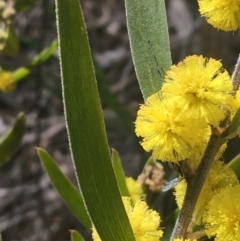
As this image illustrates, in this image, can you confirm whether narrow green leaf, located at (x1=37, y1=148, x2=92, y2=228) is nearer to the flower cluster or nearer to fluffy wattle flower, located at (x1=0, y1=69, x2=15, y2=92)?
the flower cluster

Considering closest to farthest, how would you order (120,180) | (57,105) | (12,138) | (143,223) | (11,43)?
(143,223) → (120,180) → (12,138) → (11,43) → (57,105)

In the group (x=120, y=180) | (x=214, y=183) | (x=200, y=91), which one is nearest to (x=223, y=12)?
(x=200, y=91)

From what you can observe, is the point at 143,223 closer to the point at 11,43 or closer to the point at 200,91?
the point at 200,91

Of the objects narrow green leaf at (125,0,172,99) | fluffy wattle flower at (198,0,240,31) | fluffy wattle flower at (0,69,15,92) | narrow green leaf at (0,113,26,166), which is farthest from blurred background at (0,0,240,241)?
fluffy wattle flower at (198,0,240,31)

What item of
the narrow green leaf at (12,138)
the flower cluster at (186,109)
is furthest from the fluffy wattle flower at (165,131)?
the narrow green leaf at (12,138)

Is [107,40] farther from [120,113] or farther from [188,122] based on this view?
[188,122]

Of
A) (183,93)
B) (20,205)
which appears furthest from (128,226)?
(20,205)
